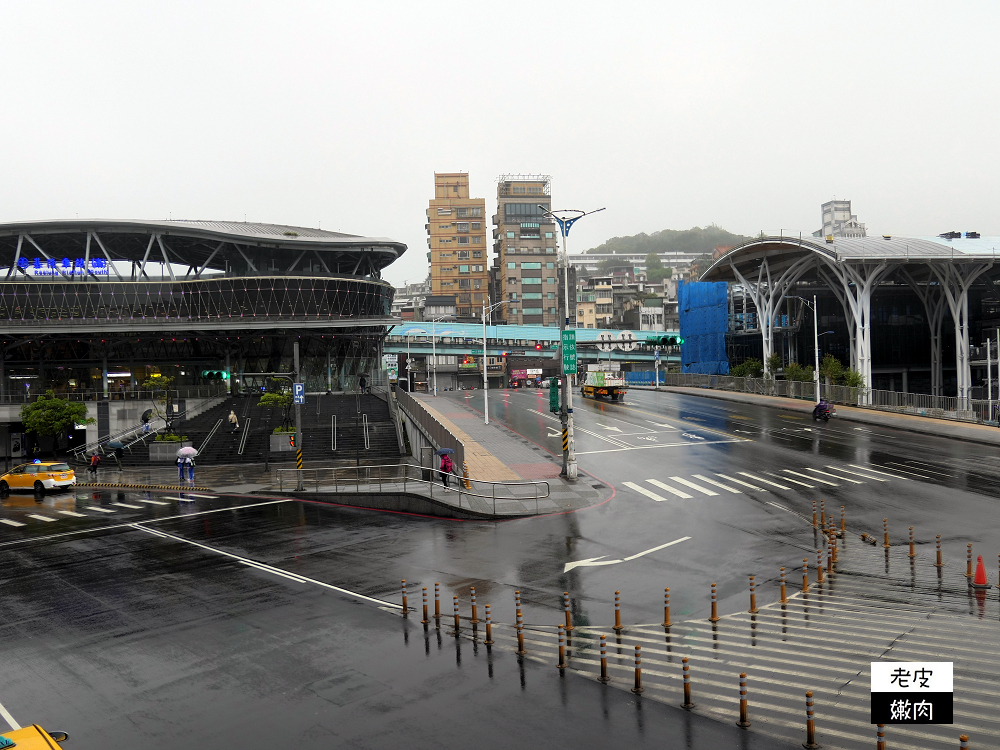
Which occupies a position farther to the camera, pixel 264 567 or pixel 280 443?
pixel 280 443

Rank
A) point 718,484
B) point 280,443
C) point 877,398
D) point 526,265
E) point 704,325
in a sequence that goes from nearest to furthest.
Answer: point 718,484, point 280,443, point 877,398, point 704,325, point 526,265

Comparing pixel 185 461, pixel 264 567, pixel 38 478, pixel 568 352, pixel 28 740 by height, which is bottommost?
pixel 38 478

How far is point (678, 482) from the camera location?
108 ft

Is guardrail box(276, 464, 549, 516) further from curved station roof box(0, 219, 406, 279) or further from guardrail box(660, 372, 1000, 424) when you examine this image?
curved station roof box(0, 219, 406, 279)

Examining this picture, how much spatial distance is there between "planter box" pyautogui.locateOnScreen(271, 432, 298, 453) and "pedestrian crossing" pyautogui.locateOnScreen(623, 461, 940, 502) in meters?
28.2

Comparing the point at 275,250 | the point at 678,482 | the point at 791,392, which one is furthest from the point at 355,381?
the point at 678,482

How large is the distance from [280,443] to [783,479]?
34197mm

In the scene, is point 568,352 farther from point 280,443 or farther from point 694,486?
point 280,443

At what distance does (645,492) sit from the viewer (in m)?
31.3

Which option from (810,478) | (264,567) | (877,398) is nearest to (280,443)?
(264,567)

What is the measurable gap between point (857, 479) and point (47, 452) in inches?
2596

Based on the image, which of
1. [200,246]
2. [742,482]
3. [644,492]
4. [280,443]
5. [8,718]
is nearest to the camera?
[8,718]

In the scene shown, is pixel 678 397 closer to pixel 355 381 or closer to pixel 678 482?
pixel 355 381

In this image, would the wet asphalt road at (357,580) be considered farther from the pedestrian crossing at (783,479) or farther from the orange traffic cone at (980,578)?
the orange traffic cone at (980,578)
